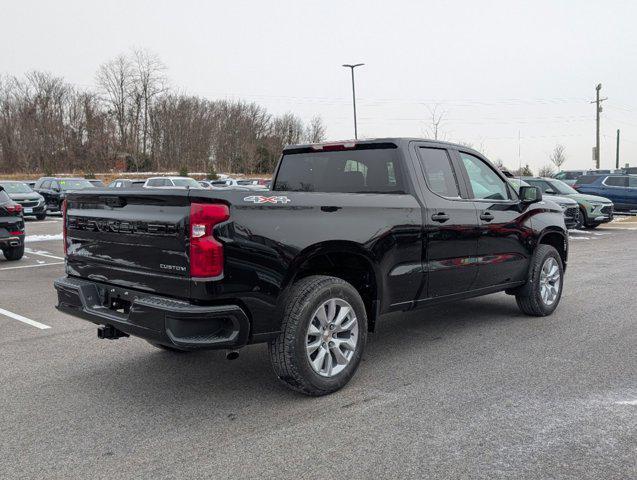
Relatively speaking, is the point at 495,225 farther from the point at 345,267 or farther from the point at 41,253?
the point at 41,253

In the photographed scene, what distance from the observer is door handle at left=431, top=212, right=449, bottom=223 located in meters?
5.20

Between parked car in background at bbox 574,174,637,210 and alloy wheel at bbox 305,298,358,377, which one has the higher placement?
parked car in background at bbox 574,174,637,210

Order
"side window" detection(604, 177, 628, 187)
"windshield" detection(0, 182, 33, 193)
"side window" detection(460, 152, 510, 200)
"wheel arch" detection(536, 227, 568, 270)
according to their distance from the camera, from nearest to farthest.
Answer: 1. "side window" detection(460, 152, 510, 200)
2. "wheel arch" detection(536, 227, 568, 270)
3. "side window" detection(604, 177, 628, 187)
4. "windshield" detection(0, 182, 33, 193)

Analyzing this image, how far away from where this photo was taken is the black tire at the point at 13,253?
1221 cm

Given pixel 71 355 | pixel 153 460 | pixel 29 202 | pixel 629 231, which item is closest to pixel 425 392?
pixel 153 460

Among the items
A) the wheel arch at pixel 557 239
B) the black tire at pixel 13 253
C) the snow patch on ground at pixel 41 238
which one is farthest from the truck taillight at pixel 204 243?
the snow patch on ground at pixel 41 238

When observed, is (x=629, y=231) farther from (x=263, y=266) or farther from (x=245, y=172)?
(x=245, y=172)

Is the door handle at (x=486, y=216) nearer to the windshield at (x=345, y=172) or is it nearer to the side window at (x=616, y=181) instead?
the windshield at (x=345, y=172)

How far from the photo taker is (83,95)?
198ft

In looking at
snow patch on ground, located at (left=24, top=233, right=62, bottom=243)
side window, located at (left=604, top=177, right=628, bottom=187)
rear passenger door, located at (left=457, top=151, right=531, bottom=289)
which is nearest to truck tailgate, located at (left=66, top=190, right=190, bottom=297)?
rear passenger door, located at (left=457, top=151, right=531, bottom=289)

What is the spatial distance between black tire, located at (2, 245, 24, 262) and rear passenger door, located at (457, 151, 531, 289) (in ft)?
31.8

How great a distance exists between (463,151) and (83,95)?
61.4 m

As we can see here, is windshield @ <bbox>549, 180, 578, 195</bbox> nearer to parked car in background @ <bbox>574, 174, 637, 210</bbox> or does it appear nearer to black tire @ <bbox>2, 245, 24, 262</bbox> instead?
parked car in background @ <bbox>574, 174, 637, 210</bbox>

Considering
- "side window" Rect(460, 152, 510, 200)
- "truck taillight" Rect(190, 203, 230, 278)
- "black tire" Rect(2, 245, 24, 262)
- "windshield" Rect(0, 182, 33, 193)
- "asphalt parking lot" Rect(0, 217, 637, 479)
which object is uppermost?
"windshield" Rect(0, 182, 33, 193)
